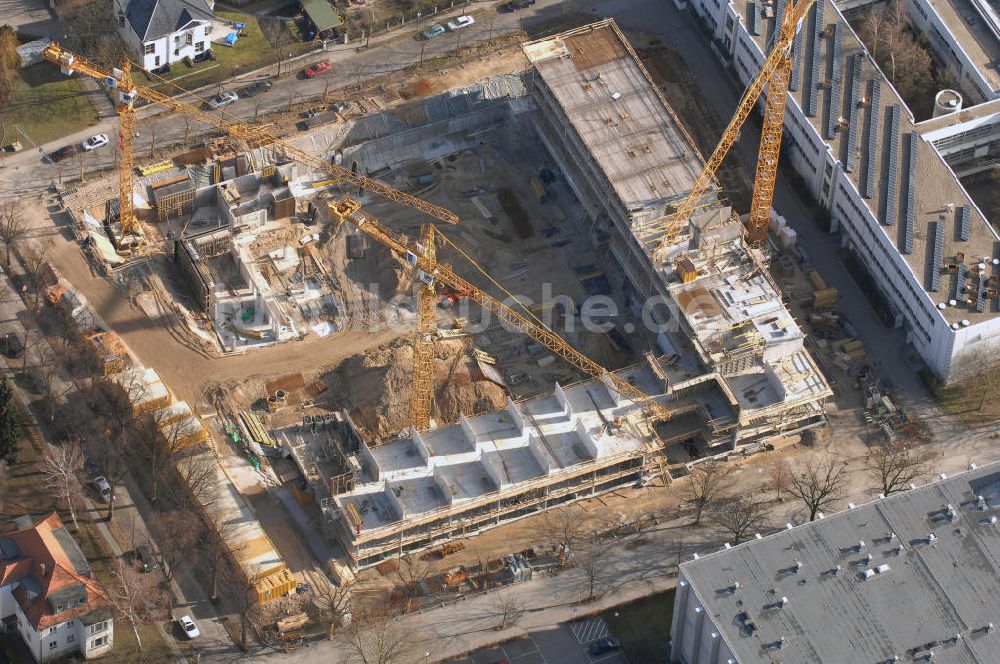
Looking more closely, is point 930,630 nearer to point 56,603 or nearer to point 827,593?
point 827,593

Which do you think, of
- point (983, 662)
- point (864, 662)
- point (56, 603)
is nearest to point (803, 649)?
point (864, 662)

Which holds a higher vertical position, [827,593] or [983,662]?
[827,593]

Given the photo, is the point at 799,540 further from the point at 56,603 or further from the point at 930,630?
the point at 56,603

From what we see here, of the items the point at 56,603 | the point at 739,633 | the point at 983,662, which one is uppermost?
the point at 56,603

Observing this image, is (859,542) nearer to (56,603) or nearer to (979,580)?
(979,580)

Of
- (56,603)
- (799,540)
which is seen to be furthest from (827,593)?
(56,603)

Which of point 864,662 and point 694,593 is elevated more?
point 694,593
